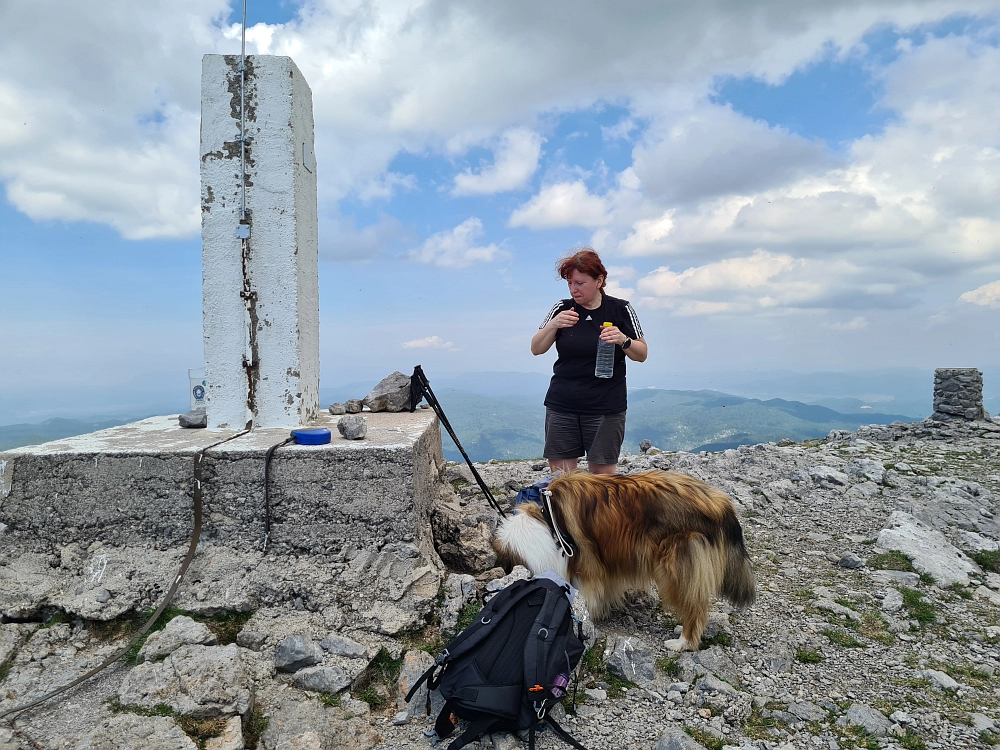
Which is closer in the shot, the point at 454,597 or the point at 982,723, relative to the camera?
the point at 982,723

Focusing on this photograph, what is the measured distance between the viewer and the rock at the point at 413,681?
124 inches

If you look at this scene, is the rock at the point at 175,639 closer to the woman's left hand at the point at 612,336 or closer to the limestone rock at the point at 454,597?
the limestone rock at the point at 454,597

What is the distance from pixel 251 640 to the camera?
361cm

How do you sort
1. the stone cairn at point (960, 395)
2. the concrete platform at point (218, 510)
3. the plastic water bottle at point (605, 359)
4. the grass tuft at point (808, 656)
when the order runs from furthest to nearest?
the stone cairn at point (960, 395), the plastic water bottle at point (605, 359), the concrete platform at point (218, 510), the grass tuft at point (808, 656)

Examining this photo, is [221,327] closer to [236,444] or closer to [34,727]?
[236,444]

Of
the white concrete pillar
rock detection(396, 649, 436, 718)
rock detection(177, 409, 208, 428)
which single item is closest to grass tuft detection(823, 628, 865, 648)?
rock detection(396, 649, 436, 718)

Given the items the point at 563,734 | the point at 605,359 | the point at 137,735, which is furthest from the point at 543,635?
the point at 605,359

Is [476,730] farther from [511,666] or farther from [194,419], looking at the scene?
[194,419]

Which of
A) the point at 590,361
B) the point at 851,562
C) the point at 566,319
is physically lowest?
the point at 851,562

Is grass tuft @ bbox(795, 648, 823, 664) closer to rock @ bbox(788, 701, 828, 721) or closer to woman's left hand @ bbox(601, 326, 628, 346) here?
rock @ bbox(788, 701, 828, 721)

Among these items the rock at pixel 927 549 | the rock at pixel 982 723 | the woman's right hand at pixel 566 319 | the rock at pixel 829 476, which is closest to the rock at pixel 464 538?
the woman's right hand at pixel 566 319

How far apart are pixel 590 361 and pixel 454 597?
2.04m

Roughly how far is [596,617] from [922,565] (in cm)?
301

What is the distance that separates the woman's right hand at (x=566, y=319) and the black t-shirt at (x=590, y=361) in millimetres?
137
